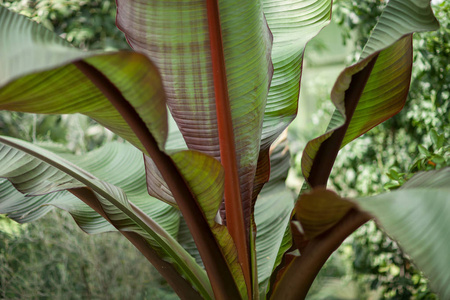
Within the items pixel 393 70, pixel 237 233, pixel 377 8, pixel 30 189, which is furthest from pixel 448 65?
pixel 30 189

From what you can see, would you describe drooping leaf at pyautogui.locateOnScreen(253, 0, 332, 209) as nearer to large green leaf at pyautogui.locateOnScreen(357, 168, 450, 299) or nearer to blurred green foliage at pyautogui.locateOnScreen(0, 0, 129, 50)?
large green leaf at pyautogui.locateOnScreen(357, 168, 450, 299)

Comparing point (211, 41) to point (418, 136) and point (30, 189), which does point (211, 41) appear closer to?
point (30, 189)

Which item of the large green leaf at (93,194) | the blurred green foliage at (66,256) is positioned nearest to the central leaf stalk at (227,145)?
the large green leaf at (93,194)

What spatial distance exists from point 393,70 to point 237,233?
485 mm

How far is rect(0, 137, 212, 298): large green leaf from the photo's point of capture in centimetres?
96

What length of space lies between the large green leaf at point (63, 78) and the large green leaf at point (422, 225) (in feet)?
1.08

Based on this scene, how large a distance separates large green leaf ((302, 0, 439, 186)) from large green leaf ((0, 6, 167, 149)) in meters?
0.39

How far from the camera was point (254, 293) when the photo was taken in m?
1.04

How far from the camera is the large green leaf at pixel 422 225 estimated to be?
1.79 ft

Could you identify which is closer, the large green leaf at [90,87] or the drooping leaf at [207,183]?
the large green leaf at [90,87]

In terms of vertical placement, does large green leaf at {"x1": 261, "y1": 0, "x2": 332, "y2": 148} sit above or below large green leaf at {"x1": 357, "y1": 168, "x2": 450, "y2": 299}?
above

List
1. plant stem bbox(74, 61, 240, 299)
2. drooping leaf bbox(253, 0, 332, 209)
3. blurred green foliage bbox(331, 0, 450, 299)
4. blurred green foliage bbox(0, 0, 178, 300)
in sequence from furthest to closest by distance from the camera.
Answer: blurred green foliage bbox(0, 0, 178, 300) → blurred green foliage bbox(331, 0, 450, 299) → drooping leaf bbox(253, 0, 332, 209) → plant stem bbox(74, 61, 240, 299)

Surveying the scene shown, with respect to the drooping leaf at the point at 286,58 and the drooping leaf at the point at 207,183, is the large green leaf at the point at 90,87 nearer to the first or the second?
the drooping leaf at the point at 207,183

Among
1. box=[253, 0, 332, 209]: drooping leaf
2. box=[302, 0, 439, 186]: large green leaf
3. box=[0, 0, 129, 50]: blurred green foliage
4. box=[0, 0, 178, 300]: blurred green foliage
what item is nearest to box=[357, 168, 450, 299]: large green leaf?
box=[302, 0, 439, 186]: large green leaf
